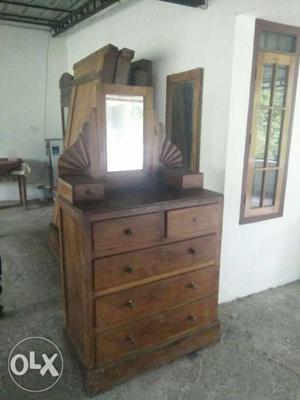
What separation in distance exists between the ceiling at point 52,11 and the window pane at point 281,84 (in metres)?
1.70

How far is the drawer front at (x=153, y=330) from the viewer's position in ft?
5.16

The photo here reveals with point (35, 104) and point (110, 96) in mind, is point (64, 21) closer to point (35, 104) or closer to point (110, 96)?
point (35, 104)

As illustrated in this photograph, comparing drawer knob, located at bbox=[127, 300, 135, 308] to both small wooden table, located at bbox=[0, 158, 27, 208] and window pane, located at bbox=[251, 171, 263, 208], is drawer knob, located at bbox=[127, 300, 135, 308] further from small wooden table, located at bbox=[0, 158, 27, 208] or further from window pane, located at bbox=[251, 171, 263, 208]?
small wooden table, located at bbox=[0, 158, 27, 208]

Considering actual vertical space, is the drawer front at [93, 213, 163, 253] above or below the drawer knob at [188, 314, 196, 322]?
above

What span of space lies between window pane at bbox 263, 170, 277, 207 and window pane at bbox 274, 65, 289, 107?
51cm

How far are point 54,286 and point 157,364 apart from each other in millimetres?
1214

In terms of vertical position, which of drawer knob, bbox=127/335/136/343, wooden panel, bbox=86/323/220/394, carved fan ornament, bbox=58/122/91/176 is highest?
carved fan ornament, bbox=58/122/91/176

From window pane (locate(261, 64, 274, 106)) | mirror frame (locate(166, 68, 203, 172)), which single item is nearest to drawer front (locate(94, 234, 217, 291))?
mirror frame (locate(166, 68, 203, 172))

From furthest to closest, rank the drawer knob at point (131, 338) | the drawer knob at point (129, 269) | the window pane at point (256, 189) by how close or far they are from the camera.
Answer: the window pane at point (256, 189) < the drawer knob at point (131, 338) < the drawer knob at point (129, 269)

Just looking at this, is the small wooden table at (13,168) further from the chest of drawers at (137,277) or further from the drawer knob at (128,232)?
the drawer knob at (128,232)

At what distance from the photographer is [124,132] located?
1712 mm

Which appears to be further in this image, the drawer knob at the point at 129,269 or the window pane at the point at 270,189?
the window pane at the point at 270,189

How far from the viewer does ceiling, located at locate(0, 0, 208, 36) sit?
3.41 m

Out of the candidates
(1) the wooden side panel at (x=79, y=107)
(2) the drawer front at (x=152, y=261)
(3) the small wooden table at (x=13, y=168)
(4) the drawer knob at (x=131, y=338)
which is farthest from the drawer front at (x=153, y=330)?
(3) the small wooden table at (x=13, y=168)
